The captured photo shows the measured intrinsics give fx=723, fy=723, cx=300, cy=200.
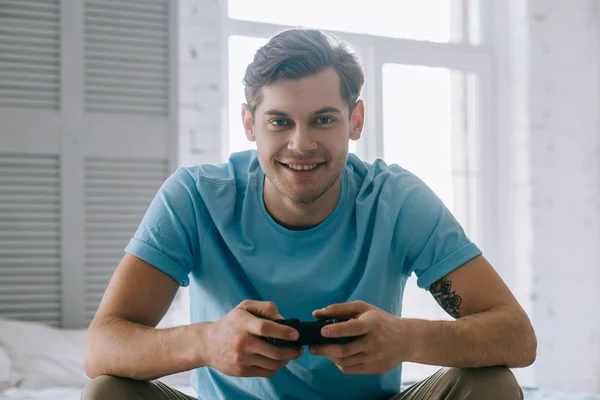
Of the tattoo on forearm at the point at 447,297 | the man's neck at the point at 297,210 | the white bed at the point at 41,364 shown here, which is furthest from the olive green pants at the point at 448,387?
the white bed at the point at 41,364

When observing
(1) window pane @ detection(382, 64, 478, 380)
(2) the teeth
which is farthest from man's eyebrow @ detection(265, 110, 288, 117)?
(1) window pane @ detection(382, 64, 478, 380)

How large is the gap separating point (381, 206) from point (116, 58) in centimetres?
169

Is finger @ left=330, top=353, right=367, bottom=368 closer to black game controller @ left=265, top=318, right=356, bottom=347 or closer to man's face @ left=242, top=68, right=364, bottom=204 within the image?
black game controller @ left=265, top=318, right=356, bottom=347

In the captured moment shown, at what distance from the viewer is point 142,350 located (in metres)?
1.32

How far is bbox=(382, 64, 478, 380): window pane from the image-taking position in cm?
391

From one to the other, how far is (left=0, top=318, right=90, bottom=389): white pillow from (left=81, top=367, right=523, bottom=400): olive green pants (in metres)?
1.01

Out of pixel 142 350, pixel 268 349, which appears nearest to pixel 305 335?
pixel 268 349

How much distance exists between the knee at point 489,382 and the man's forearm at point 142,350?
19.6 inches

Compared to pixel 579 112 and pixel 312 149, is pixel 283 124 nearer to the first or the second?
pixel 312 149

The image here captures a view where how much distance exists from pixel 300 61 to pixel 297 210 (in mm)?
324

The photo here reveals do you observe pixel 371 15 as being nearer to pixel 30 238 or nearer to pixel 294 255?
pixel 30 238

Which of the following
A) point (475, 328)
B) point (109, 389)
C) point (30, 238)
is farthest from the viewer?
point (30, 238)

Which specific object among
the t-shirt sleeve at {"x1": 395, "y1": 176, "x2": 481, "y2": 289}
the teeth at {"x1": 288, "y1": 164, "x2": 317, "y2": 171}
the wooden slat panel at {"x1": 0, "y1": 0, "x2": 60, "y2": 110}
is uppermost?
the wooden slat panel at {"x1": 0, "y1": 0, "x2": 60, "y2": 110}

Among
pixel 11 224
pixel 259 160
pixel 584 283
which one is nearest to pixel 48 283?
pixel 11 224
